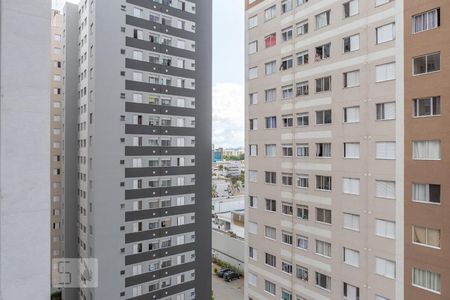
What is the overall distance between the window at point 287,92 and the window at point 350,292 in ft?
22.5

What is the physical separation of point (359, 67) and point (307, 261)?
688 cm

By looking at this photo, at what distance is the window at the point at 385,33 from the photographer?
9.72m

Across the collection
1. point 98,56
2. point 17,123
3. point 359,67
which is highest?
point 98,56

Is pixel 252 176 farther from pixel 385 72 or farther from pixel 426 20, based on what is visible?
pixel 426 20

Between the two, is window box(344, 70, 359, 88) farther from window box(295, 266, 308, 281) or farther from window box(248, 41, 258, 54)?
window box(295, 266, 308, 281)

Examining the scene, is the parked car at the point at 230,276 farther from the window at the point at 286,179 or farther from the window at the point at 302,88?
the window at the point at 302,88

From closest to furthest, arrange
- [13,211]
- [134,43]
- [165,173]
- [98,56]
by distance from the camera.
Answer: [13,211] < [98,56] < [134,43] < [165,173]

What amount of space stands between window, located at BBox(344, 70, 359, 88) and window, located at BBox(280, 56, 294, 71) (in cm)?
242

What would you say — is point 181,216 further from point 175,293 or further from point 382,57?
point 382,57

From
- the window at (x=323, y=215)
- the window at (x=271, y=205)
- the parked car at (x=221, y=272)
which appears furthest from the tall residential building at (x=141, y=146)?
the window at (x=323, y=215)

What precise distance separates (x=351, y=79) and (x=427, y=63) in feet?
7.61

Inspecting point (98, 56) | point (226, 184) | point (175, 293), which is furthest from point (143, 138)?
point (226, 184)

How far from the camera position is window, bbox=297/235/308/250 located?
12.1 m

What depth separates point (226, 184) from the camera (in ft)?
199
